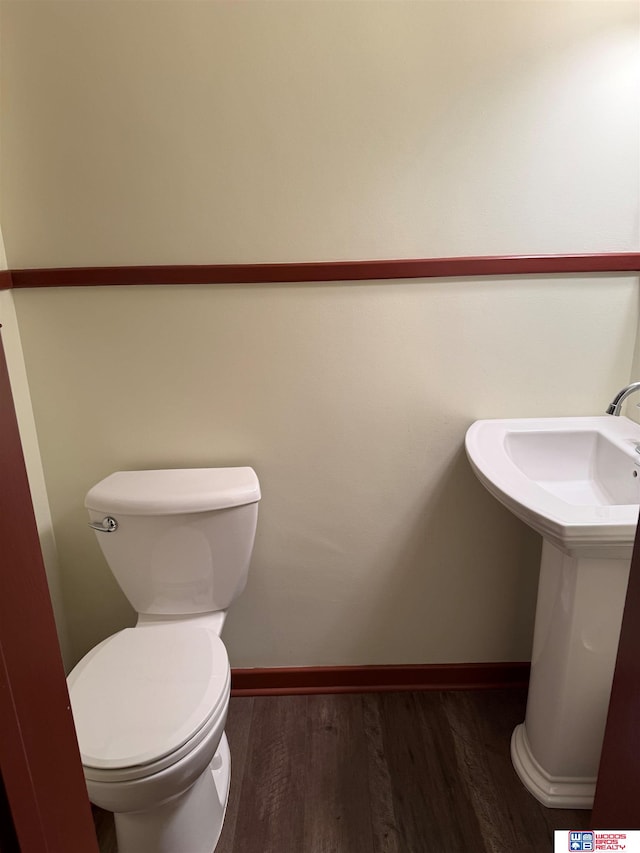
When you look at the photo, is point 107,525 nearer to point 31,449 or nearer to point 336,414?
point 31,449

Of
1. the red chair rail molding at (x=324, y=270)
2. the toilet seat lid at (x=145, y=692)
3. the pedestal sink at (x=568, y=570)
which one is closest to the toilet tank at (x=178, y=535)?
the toilet seat lid at (x=145, y=692)

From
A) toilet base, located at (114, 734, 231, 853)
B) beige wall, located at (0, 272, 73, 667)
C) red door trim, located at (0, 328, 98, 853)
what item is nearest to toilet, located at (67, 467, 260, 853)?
toilet base, located at (114, 734, 231, 853)

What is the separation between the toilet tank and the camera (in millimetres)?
1509

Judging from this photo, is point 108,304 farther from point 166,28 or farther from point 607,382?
point 607,382

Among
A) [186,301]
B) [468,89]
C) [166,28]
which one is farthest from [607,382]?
[166,28]

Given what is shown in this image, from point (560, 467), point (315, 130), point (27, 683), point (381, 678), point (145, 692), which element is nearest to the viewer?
point (27, 683)

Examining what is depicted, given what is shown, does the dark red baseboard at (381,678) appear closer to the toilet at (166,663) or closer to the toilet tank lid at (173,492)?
the toilet at (166,663)

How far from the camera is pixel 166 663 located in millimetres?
1364

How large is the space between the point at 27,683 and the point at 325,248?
128 cm

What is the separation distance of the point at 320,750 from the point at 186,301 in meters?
1.30

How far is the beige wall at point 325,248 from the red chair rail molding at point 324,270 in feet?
0.10

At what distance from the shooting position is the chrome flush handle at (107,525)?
1.52 meters

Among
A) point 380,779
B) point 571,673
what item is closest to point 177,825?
point 380,779

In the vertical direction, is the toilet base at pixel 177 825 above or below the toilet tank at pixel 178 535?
below
